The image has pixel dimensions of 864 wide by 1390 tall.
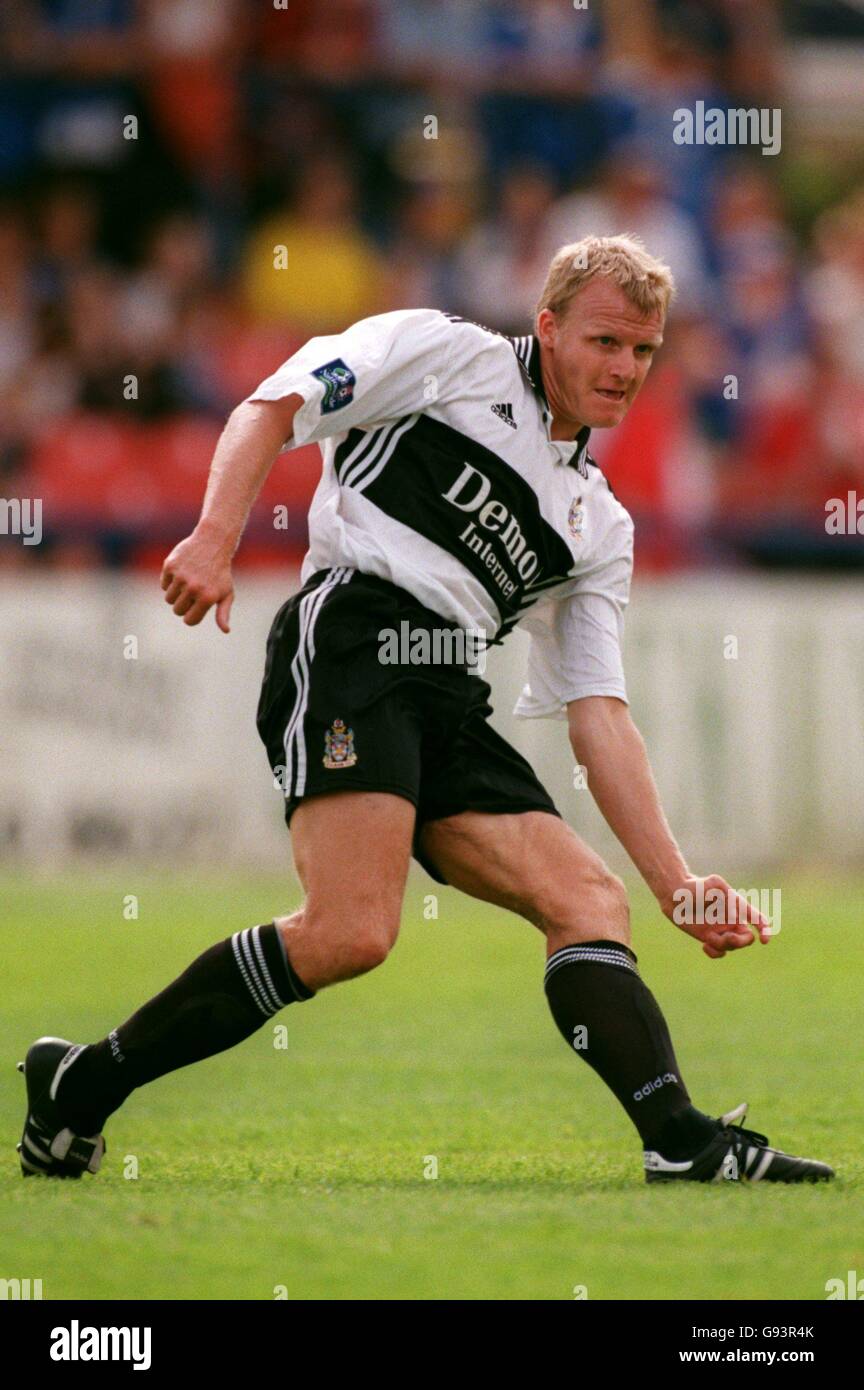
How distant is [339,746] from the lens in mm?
4906

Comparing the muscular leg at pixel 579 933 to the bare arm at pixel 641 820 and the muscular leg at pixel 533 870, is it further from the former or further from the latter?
the bare arm at pixel 641 820

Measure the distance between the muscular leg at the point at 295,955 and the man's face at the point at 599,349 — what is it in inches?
40.9

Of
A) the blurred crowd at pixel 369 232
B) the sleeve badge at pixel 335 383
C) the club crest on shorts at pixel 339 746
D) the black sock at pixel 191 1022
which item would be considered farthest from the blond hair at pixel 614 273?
the blurred crowd at pixel 369 232

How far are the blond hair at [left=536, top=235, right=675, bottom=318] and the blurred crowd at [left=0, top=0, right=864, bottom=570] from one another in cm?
854

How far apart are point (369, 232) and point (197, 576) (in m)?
12.3

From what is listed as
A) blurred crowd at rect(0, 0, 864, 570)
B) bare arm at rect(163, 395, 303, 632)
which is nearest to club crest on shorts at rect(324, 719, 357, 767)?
bare arm at rect(163, 395, 303, 632)

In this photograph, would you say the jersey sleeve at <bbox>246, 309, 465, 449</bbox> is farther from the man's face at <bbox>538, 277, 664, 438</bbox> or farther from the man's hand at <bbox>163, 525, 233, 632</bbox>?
the man's hand at <bbox>163, 525, 233, 632</bbox>

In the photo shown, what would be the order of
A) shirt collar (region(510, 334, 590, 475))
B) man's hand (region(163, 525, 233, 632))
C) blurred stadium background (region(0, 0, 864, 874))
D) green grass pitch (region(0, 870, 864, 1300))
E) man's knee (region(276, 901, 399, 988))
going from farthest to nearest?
blurred stadium background (region(0, 0, 864, 874)), shirt collar (region(510, 334, 590, 475)), man's knee (region(276, 901, 399, 988)), man's hand (region(163, 525, 233, 632)), green grass pitch (region(0, 870, 864, 1300))

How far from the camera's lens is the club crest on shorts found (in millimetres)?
4891

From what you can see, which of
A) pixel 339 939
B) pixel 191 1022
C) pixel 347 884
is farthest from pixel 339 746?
pixel 191 1022

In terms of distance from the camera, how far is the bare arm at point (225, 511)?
14.7 ft

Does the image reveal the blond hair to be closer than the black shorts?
No

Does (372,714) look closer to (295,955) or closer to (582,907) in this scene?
(295,955)
